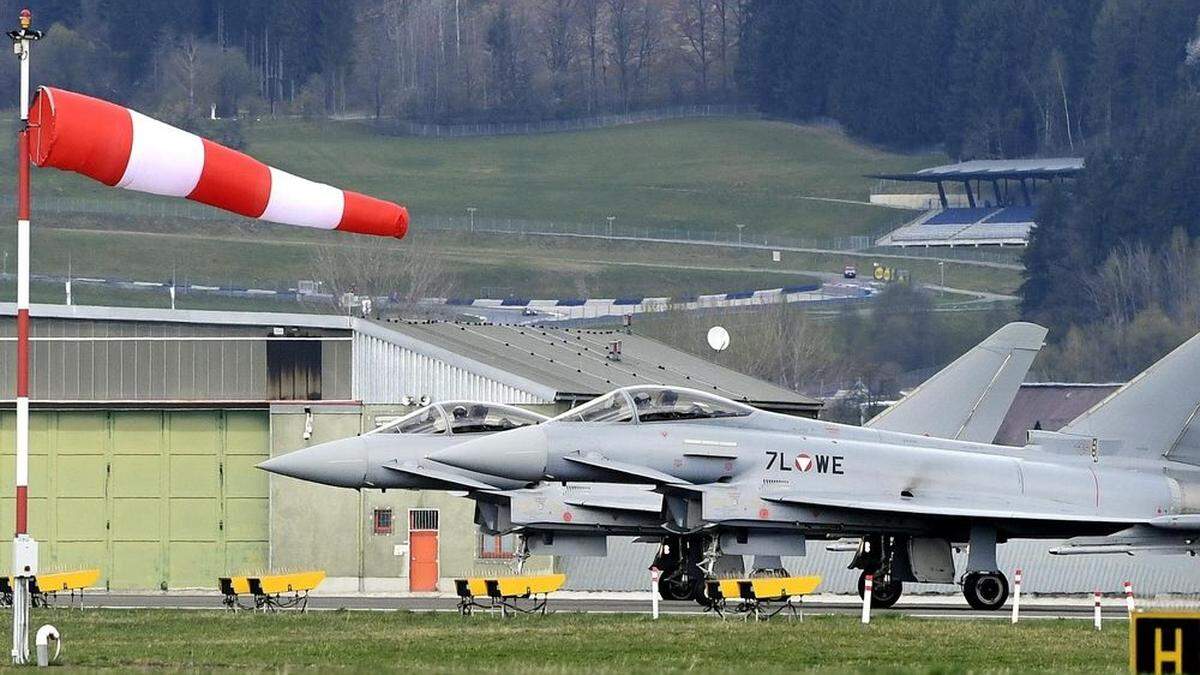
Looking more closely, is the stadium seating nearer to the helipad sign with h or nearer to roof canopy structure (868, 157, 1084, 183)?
roof canopy structure (868, 157, 1084, 183)

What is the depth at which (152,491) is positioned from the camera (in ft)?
147

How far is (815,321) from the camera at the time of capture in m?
119

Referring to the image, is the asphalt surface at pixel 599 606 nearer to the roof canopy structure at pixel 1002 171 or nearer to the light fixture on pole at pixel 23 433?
the light fixture on pole at pixel 23 433

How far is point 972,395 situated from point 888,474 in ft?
15.0

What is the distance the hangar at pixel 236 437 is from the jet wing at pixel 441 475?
8.35 m

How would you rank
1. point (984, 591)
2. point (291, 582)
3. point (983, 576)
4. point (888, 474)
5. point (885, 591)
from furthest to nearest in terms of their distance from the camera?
point (885, 591)
point (888, 474)
point (983, 576)
point (984, 591)
point (291, 582)

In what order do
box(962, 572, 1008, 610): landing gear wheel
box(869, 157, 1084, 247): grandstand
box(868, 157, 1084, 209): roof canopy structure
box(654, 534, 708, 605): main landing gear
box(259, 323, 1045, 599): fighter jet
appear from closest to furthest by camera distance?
box(962, 572, 1008, 610): landing gear wheel
box(259, 323, 1045, 599): fighter jet
box(654, 534, 708, 605): main landing gear
box(869, 157, 1084, 247): grandstand
box(868, 157, 1084, 209): roof canopy structure

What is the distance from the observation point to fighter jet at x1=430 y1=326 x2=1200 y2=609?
104ft

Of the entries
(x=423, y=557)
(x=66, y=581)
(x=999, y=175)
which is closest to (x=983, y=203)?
(x=999, y=175)

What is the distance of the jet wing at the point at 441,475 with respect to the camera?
34156 mm

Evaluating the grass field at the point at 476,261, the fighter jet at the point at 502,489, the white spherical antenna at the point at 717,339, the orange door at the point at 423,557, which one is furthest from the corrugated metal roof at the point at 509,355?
the grass field at the point at 476,261

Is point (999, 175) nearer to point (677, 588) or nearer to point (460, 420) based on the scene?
point (460, 420)

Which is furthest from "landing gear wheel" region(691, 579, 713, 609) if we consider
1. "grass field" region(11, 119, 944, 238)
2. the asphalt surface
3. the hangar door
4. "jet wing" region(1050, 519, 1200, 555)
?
"grass field" region(11, 119, 944, 238)

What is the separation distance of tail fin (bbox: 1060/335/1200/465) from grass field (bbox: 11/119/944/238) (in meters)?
123
